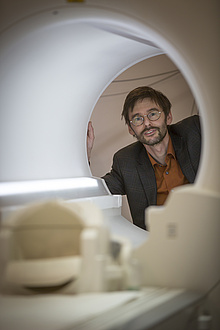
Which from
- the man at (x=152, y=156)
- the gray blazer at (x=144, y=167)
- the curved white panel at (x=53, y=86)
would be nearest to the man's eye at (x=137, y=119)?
the man at (x=152, y=156)

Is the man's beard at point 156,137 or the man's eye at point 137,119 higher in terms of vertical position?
the man's eye at point 137,119

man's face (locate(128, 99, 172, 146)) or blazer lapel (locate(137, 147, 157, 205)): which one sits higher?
man's face (locate(128, 99, 172, 146))

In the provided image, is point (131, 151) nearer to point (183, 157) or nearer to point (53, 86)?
point (183, 157)

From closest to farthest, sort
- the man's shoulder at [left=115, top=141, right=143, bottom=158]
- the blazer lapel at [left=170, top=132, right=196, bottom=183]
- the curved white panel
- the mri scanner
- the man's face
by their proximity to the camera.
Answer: the mri scanner, the curved white panel, the blazer lapel at [left=170, top=132, right=196, bottom=183], the man's face, the man's shoulder at [left=115, top=141, right=143, bottom=158]

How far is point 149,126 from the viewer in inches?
86.3

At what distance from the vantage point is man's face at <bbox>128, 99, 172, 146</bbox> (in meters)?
2.17

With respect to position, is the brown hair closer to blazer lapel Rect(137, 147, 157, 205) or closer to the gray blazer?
the gray blazer

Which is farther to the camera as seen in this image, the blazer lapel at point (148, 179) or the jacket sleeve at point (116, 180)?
the jacket sleeve at point (116, 180)

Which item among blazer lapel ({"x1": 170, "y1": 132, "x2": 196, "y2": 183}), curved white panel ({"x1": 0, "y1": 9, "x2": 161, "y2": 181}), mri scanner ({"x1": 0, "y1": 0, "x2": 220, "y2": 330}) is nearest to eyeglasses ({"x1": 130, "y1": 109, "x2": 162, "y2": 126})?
blazer lapel ({"x1": 170, "y1": 132, "x2": 196, "y2": 183})

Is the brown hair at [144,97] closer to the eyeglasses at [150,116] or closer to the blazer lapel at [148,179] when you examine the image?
the eyeglasses at [150,116]

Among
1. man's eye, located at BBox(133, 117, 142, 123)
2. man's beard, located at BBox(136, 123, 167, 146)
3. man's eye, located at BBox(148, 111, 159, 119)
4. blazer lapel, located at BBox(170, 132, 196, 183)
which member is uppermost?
man's eye, located at BBox(148, 111, 159, 119)

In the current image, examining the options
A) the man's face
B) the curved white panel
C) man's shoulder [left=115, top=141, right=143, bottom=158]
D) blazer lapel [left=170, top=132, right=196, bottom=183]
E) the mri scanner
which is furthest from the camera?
man's shoulder [left=115, top=141, right=143, bottom=158]

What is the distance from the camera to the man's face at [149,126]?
85.6 inches

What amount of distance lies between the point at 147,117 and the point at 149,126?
5 cm
